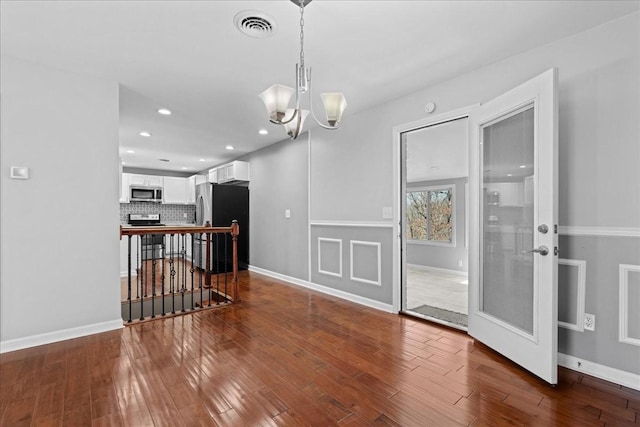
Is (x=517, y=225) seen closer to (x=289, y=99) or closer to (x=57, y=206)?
(x=289, y=99)

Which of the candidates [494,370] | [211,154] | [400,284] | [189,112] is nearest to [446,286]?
[400,284]

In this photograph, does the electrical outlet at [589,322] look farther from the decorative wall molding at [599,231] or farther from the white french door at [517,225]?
the decorative wall molding at [599,231]

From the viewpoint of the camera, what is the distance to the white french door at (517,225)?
1.94 m

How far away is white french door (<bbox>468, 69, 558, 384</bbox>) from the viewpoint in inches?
76.5

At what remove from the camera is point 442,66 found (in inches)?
103

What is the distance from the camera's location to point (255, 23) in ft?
6.62

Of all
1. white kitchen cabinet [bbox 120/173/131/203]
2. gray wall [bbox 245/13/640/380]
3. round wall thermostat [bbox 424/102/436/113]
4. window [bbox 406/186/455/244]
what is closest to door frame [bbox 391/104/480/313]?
round wall thermostat [bbox 424/102/436/113]

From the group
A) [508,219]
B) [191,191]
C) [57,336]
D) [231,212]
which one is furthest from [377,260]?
[191,191]

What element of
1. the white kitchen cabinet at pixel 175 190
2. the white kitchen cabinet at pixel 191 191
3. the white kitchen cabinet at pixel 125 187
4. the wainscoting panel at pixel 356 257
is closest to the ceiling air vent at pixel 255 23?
the wainscoting panel at pixel 356 257

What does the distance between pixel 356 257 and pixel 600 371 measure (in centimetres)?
237

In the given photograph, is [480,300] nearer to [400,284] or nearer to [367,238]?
[400,284]

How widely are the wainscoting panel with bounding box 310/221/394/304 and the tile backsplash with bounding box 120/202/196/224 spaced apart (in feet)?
18.3

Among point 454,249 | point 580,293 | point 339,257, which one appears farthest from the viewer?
point 454,249

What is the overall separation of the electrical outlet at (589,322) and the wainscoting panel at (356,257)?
1697 mm
